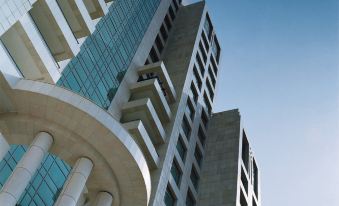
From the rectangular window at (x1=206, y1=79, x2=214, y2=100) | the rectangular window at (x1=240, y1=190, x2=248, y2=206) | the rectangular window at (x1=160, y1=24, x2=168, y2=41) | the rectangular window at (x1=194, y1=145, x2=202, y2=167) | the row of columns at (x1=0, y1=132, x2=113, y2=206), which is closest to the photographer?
the row of columns at (x1=0, y1=132, x2=113, y2=206)

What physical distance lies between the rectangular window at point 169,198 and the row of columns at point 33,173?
14.4 metres

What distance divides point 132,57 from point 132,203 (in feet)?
86.5

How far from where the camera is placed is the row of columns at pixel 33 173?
83.3 ft

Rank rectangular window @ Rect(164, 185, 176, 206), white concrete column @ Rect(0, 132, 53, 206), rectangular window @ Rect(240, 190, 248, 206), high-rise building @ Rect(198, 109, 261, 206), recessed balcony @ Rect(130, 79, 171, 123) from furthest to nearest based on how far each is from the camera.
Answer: rectangular window @ Rect(240, 190, 248, 206)
high-rise building @ Rect(198, 109, 261, 206)
recessed balcony @ Rect(130, 79, 171, 123)
rectangular window @ Rect(164, 185, 176, 206)
white concrete column @ Rect(0, 132, 53, 206)

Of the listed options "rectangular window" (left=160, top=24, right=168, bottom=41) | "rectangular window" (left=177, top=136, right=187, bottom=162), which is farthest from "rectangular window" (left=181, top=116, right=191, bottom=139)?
"rectangular window" (left=160, top=24, right=168, bottom=41)

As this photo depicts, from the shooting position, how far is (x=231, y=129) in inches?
2520

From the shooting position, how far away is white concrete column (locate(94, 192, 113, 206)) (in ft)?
103

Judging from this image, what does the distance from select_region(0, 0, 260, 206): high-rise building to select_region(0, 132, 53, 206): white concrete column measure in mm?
62

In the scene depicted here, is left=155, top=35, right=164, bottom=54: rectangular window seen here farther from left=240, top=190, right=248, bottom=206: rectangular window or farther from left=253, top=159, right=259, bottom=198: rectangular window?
left=240, top=190, right=248, bottom=206: rectangular window

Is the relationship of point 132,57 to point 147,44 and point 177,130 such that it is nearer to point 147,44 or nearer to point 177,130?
point 147,44

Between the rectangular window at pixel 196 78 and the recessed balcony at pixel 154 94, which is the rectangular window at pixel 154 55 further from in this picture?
the recessed balcony at pixel 154 94

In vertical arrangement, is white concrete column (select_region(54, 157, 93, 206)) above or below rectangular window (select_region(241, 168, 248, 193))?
below

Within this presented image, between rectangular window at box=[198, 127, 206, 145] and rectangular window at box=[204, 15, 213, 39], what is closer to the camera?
rectangular window at box=[198, 127, 206, 145]

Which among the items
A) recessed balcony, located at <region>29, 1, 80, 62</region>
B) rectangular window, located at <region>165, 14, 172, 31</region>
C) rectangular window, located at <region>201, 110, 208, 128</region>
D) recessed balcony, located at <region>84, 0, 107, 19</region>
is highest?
rectangular window, located at <region>165, 14, 172, 31</region>
